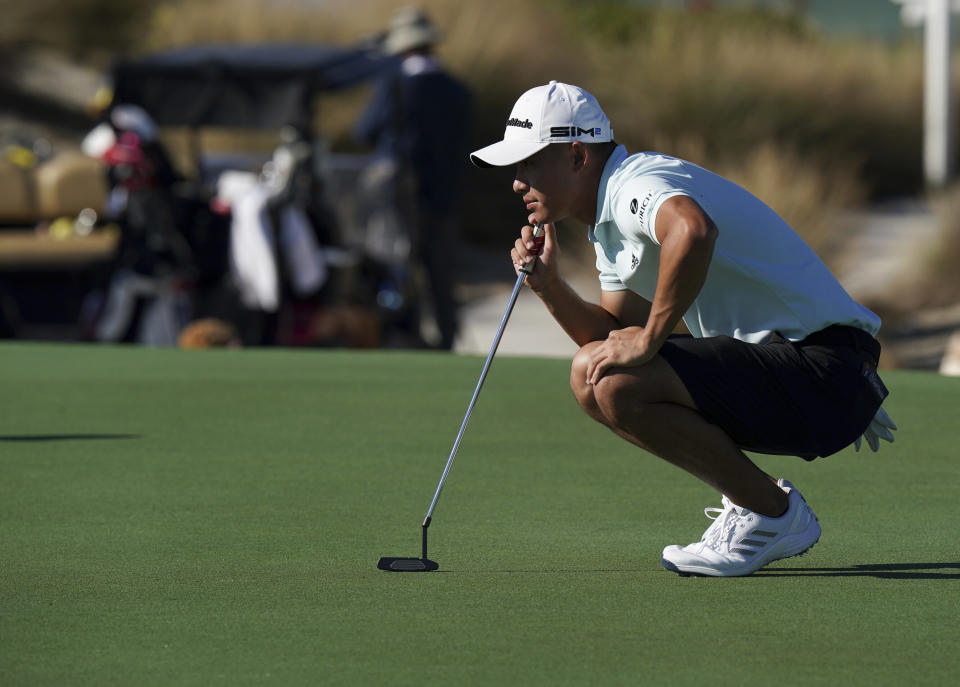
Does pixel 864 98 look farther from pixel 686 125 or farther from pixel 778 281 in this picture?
pixel 778 281

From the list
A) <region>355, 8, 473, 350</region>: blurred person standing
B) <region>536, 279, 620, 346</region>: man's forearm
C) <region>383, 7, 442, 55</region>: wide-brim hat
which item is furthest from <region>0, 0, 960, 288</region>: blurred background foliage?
<region>536, 279, 620, 346</region>: man's forearm

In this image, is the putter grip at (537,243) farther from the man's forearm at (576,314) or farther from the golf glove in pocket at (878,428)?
the golf glove in pocket at (878,428)

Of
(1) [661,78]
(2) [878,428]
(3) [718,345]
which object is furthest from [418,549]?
(1) [661,78]

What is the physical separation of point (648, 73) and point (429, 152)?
8300 millimetres

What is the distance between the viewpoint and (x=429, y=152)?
1025 centimetres

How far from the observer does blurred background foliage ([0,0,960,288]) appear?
17453 millimetres

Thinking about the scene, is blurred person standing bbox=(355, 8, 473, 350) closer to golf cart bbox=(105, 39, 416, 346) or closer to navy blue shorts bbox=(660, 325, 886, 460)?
golf cart bbox=(105, 39, 416, 346)

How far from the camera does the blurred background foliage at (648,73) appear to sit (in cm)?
1745

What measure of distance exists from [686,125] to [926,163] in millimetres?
3526

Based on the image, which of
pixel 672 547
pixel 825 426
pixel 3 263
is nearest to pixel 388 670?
pixel 672 547

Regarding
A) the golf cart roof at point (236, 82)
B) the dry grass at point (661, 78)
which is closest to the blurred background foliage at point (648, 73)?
the dry grass at point (661, 78)

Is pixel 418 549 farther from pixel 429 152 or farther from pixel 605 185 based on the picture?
pixel 429 152

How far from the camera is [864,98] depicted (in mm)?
19703

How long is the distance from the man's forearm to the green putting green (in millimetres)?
561
